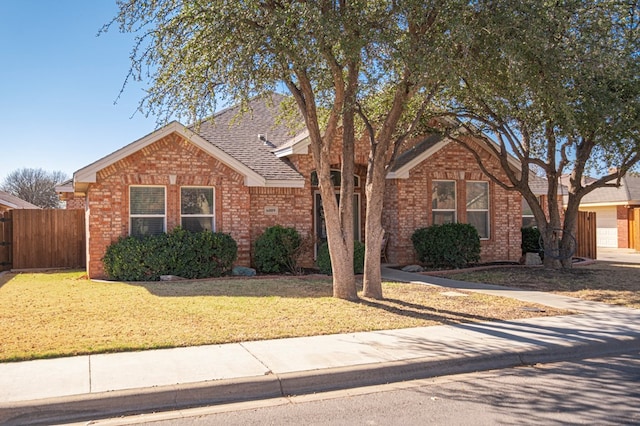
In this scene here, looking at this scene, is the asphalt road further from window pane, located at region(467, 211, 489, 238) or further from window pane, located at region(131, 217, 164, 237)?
window pane, located at region(467, 211, 489, 238)

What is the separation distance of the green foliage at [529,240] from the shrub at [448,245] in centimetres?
360

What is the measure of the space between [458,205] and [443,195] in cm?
60

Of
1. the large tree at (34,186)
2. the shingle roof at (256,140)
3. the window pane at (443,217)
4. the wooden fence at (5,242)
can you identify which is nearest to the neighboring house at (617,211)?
the window pane at (443,217)

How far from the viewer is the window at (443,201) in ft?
59.6

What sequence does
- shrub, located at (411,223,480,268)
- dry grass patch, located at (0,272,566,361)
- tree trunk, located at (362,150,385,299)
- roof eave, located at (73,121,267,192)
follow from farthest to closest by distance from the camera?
shrub, located at (411,223,480,268), roof eave, located at (73,121,267,192), tree trunk, located at (362,150,385,299), dry grass patch, located at (0,272,566,361)

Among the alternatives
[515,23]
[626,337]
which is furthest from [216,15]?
[626,337]

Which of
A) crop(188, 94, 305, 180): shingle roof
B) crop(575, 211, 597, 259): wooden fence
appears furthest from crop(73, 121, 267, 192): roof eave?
crop(575, 211, 597, 259): wooden fence

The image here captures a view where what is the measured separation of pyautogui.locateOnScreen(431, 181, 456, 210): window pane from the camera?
1817cm

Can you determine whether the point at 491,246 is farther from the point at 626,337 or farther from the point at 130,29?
the point at 130,29

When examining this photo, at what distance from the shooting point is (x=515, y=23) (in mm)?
9023

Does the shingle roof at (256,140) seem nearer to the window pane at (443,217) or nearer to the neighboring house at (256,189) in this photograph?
the neighboring house at (256,189)

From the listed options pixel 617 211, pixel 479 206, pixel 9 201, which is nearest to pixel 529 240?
pixel 479 206

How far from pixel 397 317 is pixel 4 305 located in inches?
288

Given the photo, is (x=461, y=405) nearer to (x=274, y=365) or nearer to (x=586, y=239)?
(x=274, y=365)
